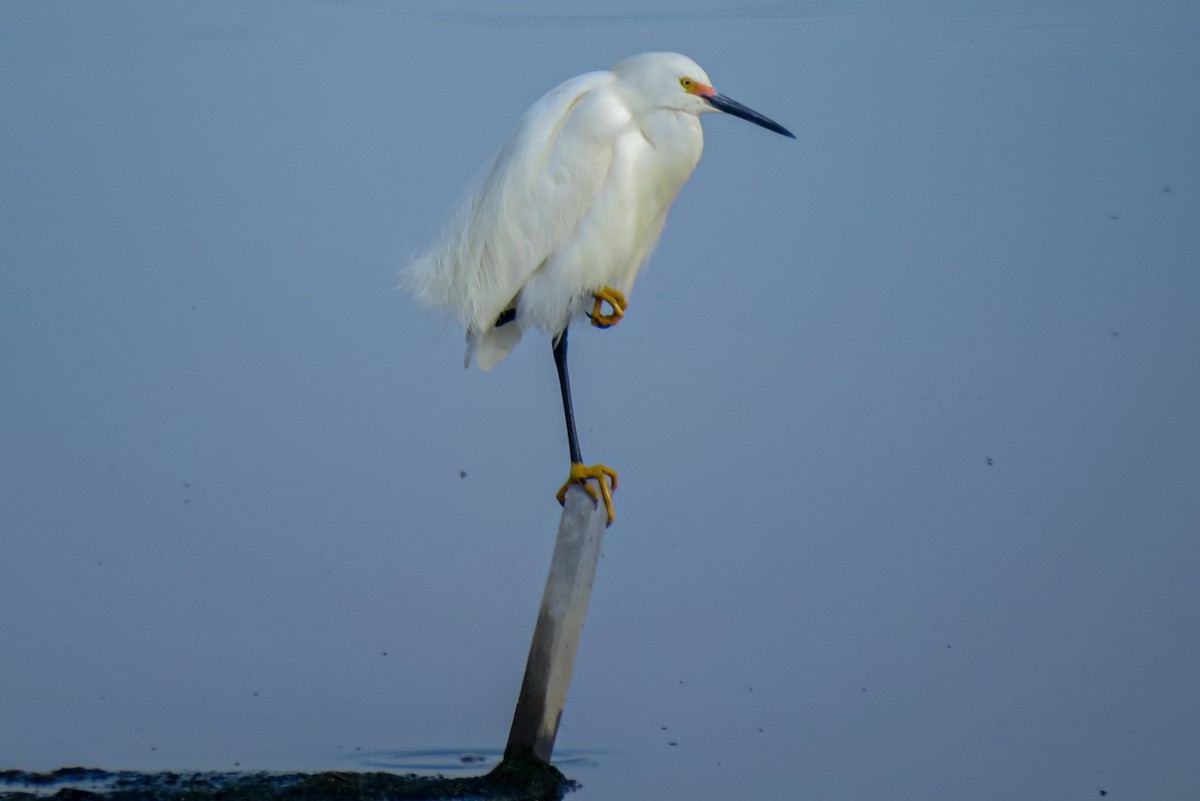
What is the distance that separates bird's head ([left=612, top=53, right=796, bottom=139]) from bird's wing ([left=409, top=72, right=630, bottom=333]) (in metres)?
0.06

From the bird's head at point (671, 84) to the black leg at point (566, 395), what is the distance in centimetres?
50

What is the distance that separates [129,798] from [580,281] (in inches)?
50.0

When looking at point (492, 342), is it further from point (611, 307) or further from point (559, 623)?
point (559, 623)

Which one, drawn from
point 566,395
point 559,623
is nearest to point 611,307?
point 566,395

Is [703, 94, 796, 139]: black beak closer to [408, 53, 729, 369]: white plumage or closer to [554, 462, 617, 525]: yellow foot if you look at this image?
[408, 53, 729, 369]: white plumage

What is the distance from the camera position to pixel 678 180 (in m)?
2.84

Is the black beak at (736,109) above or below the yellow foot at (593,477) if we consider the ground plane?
above

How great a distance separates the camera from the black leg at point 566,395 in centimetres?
269

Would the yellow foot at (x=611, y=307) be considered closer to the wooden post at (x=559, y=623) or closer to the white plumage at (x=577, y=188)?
the white plumage at (x=577, y=188)

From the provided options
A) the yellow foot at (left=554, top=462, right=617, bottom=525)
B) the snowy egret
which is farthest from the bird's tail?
→ the yellow foot at (left=554, top=462, right=617, bottom=525)

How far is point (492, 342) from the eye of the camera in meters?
3.00

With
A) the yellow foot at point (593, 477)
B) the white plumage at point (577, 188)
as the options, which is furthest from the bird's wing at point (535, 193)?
the yellow foot at point (593, 477)

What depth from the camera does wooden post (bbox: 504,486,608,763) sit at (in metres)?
2.40

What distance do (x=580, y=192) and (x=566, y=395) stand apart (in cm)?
40
